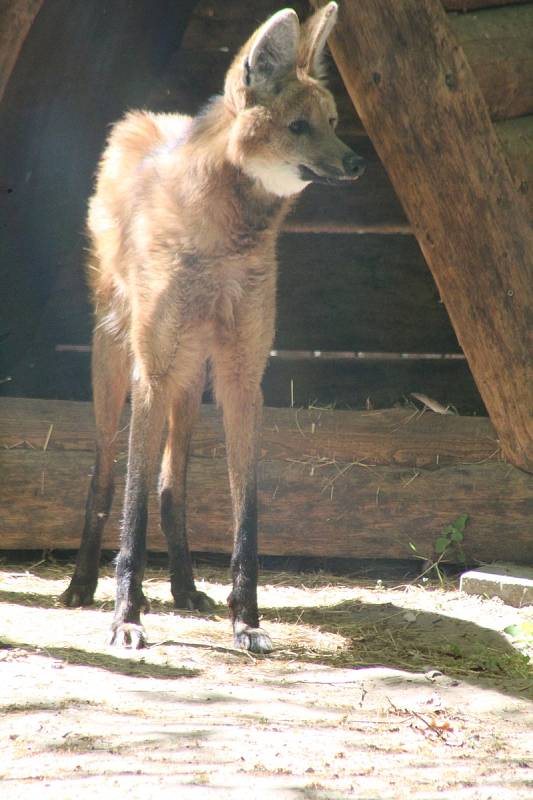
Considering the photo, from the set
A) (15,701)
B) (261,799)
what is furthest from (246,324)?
(261,799)

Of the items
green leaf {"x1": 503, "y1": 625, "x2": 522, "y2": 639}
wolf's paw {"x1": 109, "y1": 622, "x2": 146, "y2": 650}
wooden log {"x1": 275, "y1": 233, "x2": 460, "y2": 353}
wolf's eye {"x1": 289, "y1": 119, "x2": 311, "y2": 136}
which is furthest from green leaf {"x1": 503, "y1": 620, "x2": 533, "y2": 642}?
wooden log {"x1": 275, "y1": 233, "x2": 460, "y2": 353}

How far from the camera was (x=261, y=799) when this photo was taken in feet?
6.51

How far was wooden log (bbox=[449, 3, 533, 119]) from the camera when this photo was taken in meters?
3.78

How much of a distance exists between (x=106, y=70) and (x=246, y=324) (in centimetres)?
197

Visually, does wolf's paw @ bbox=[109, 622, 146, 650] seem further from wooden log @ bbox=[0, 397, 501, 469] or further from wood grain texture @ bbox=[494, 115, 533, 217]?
wood grain texture @ bbox=[494, 115, 533, 217]

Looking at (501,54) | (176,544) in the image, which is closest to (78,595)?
(176,544)

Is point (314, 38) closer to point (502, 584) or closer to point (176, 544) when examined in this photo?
point (176, 544)

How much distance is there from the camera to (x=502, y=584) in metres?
4.18

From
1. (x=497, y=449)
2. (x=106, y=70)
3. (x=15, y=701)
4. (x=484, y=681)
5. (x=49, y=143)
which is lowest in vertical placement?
(x=497, y=449)

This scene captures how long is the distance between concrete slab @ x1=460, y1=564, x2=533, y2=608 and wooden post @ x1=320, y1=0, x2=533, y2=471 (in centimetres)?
82

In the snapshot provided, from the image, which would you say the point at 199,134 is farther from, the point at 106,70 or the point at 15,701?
the point at 15,701

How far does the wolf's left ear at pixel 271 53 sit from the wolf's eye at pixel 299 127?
158 mm

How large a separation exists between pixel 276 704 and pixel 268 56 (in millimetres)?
2084

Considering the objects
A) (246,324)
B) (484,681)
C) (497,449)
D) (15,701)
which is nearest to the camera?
(15,701)
